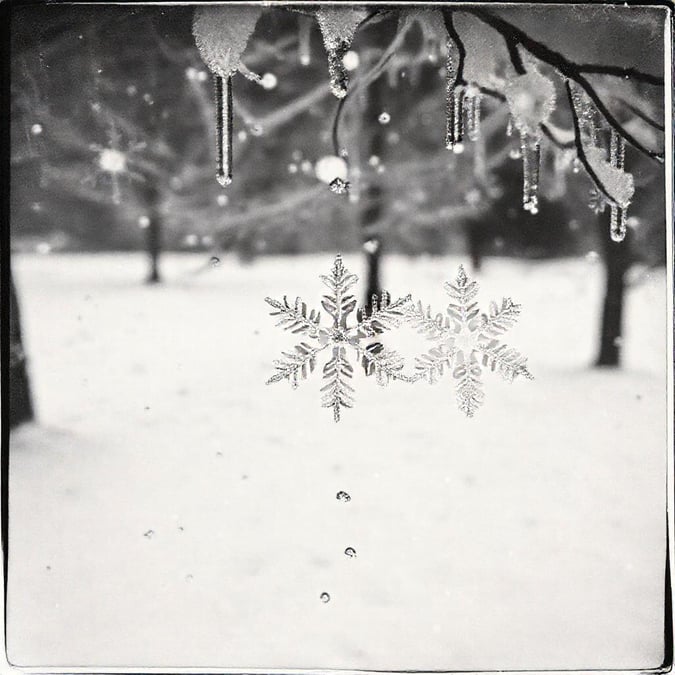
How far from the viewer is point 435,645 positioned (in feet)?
4.19

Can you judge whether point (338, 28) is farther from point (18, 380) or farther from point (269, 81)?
point (18, 380)

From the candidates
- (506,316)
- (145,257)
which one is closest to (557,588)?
(506,316)

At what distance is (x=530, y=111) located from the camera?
1.15 m

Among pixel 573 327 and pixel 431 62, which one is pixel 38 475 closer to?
pixel 431 62

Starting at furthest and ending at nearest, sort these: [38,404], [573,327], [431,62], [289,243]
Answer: [289,243] < [573,327] < [431,62] < [38,404]

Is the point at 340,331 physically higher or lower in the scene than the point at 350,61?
lower

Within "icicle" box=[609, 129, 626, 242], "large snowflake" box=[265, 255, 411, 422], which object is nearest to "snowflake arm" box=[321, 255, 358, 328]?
"large snowflake" box=[265, 255, 411, 422]

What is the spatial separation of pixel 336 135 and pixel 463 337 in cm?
63

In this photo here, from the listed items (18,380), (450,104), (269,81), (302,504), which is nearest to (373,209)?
(269,81)

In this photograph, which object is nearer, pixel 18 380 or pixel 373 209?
pixel 18 380

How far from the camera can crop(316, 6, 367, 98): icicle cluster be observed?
44.9 inches

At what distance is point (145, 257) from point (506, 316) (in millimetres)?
1423

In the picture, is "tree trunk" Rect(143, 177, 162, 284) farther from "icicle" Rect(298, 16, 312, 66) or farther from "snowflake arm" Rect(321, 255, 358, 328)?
"snowflake arm" Rect(321, 255, 358, 328)

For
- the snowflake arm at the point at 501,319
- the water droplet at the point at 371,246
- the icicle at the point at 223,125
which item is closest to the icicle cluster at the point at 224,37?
the icicle at the point at 223,125
